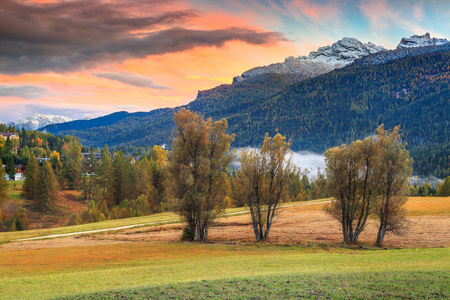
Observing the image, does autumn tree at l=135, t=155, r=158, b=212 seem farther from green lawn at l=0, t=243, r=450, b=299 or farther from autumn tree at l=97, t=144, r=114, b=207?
green lawn at l=0, t=243, r=450, b=299

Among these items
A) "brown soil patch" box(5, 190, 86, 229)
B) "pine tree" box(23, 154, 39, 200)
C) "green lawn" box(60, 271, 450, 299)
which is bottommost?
"brown soil patch" box(5, 190, 86, 229)

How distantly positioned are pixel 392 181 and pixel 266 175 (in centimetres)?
1594

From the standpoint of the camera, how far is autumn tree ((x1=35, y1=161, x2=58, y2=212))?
4311 inches

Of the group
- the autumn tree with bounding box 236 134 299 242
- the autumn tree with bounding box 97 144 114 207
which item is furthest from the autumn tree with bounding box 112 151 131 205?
the autumn tree with bounding box 236 134 299 242

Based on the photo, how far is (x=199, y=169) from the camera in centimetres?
4300

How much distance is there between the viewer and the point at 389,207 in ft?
133

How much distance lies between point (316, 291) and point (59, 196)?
130668 mm

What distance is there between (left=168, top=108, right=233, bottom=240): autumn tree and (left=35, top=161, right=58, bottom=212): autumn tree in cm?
8492

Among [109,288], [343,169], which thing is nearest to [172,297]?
[109,288]

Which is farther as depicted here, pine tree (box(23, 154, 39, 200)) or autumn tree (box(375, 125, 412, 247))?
pine tree (box(23, 154, 39, 200))

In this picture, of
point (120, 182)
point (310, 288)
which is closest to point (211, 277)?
point (310, 288)

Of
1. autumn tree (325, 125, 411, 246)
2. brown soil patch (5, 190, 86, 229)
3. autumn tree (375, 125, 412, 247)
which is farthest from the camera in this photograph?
brown soil patch (5, 190, 86, 229)

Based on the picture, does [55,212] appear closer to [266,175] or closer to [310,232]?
[266,175]

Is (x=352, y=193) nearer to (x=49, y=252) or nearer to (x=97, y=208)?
(x=49, y=252)
